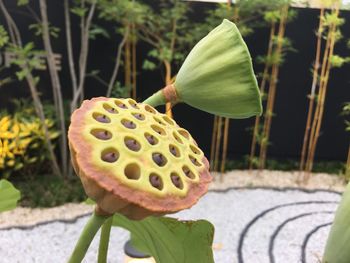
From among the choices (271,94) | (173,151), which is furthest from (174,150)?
(271,94)

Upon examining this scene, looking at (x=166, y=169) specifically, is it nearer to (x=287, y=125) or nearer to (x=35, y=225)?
(x=35, y=225)

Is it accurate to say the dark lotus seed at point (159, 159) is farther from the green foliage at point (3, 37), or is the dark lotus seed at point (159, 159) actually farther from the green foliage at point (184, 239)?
the green foliage at point (3, 37)

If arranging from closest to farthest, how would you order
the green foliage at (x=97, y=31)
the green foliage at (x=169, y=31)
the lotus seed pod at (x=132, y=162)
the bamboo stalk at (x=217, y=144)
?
the lotus seed pod at (x=132, y=162) < the green foliage at (x=97, y=31) < the green foliage at (x=169, y=31) < the bamboo stalk at (x=217, y=144)

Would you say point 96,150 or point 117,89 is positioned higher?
point 96,150

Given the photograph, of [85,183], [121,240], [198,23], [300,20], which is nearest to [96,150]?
[85,183]

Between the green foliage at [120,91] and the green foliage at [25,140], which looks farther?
the green foliage at [120,91]

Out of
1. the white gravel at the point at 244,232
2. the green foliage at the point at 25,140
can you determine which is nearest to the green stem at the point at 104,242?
the white gravel at the point at 244,232

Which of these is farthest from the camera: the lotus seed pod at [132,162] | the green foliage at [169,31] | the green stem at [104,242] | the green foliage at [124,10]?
the green foliage at [169,31]
